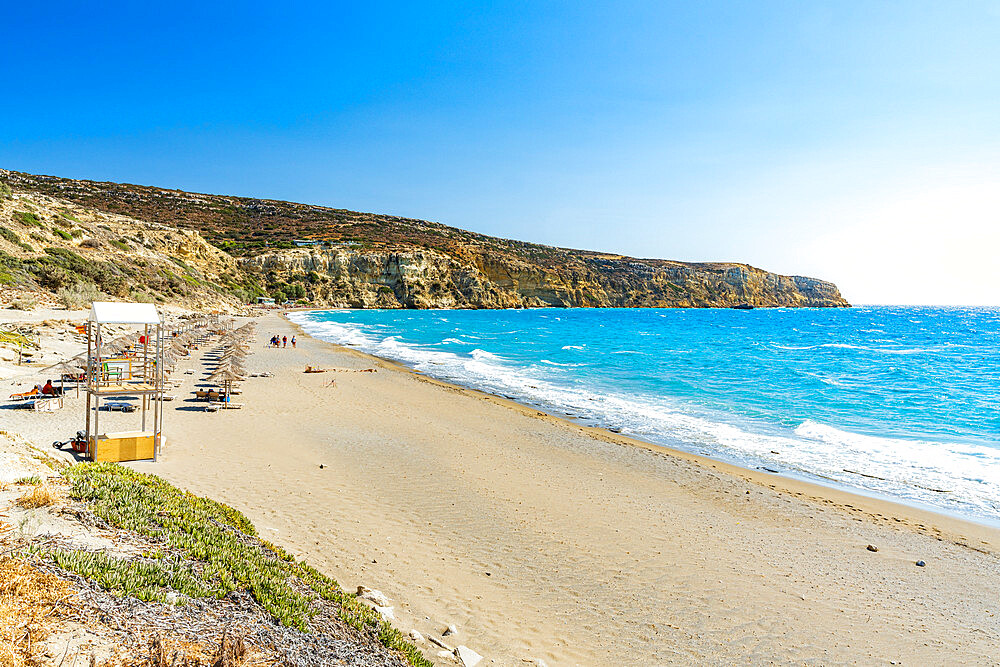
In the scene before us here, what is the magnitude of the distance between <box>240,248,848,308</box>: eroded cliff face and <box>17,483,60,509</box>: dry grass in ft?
278

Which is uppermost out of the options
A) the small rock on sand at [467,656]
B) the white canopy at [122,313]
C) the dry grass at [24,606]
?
the white canopy at [122,313]

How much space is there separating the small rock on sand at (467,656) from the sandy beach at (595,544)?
0.13 m

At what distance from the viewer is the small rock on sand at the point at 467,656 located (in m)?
4.38

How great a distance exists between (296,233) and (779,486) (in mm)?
103233

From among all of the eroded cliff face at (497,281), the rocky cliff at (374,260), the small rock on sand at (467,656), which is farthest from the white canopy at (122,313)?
the eroded cliff face at (497,281)

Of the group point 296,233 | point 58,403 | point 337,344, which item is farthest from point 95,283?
point 296,233

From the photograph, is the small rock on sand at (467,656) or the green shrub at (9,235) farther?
the green shrub at (9,235)

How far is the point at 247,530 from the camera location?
551 cm

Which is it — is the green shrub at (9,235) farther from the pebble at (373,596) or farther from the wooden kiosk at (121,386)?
the pebble at (373,596)

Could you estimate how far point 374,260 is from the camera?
303 ft

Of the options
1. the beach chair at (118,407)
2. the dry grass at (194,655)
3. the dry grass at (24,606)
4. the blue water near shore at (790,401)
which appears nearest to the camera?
the dry grass at (24,606)

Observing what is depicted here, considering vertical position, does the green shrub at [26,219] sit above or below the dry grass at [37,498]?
above

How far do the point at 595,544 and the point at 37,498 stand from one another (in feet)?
19.8


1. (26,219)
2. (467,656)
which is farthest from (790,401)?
(26,219)
